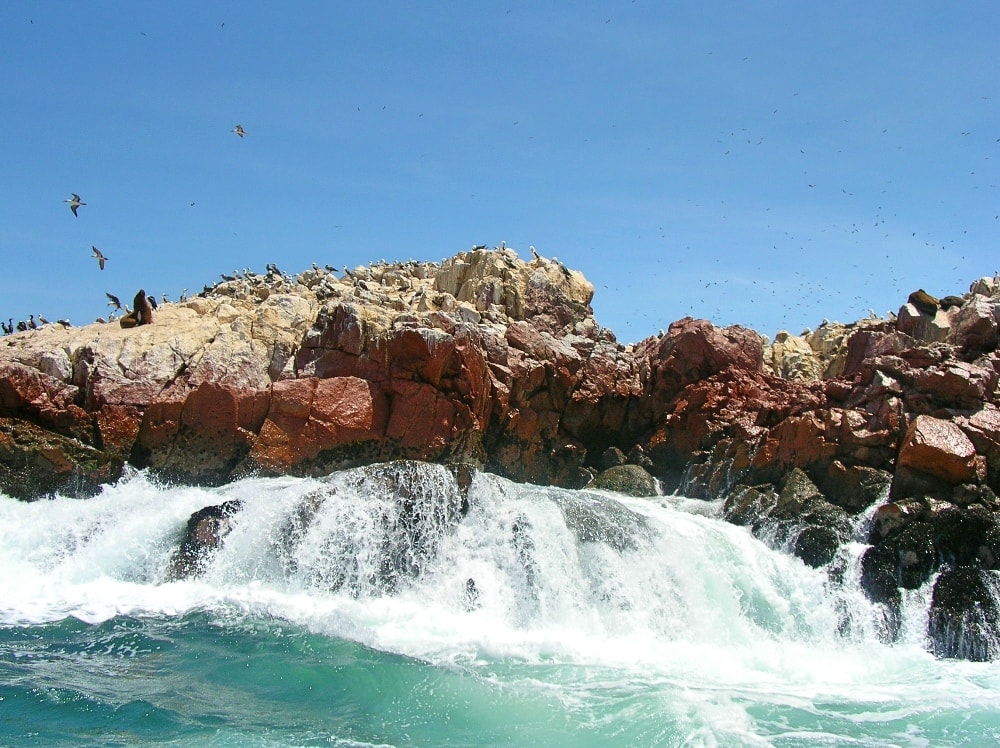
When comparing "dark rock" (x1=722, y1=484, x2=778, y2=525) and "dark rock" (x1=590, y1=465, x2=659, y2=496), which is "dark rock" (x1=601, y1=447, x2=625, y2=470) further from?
"dark rock" (x1=722, y1=484, x2=778, y2=525)

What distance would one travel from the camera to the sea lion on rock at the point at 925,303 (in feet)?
72.2

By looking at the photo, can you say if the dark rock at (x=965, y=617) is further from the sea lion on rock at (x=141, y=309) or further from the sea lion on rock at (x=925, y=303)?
the sea lion on rock at (x=141, y=309)

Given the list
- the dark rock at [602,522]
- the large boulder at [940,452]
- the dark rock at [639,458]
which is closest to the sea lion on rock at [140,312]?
the dark rock at [602,522]

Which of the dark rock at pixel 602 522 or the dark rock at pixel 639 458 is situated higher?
the dark rock at pixel 639 458

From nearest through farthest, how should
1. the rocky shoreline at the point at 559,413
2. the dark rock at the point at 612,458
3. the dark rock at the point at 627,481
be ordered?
1. the rocky shoreline at the point at 559,413
2. the dark rock at the point at 627,481
3. the dark rock at the point at 612,458

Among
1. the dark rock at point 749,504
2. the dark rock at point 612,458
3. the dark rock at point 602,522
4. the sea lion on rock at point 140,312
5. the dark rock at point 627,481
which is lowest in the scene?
the dark rock at point 602,522

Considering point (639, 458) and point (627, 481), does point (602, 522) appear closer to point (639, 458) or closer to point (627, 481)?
point (627, 481)

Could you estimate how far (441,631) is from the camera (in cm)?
1294

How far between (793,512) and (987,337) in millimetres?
6877

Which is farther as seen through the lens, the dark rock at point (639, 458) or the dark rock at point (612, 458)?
the dark rock at point (612, 458)

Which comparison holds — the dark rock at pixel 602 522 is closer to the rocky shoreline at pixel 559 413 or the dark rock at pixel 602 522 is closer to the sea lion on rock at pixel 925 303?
the rocky shoreline at pixel 559 413

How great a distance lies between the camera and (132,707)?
9.52 meters

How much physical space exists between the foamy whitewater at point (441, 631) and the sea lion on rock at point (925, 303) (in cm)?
923

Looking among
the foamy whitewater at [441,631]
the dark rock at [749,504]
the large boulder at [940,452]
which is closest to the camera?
the foamy whitewater at [441,631]
